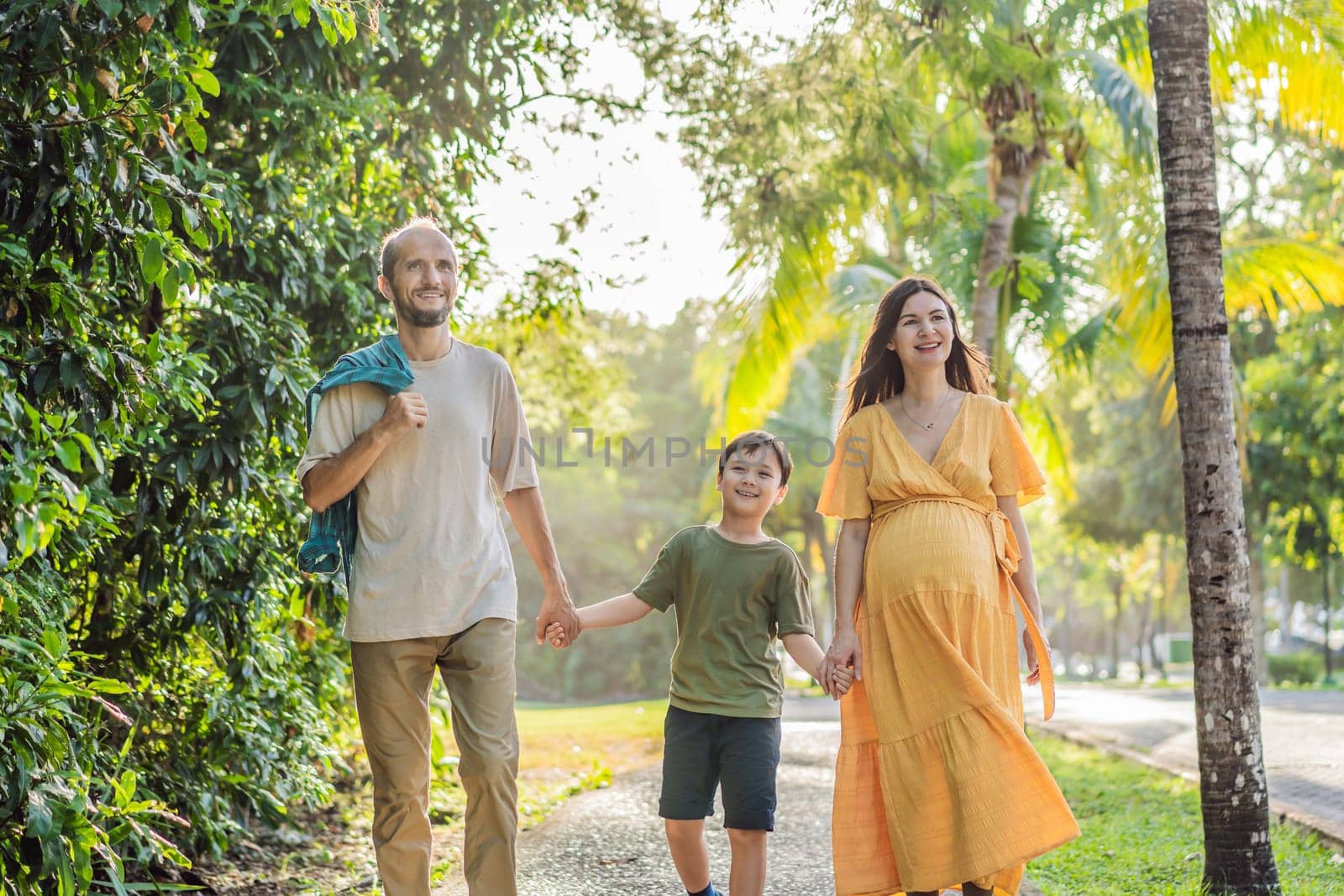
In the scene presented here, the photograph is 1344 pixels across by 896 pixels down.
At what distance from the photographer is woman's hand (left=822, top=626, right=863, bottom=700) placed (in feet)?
14.5

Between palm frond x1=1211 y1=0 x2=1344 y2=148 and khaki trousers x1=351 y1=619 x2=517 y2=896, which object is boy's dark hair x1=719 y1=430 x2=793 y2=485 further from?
palm frond x1=1211 y1=0 x2=1344 y2=148

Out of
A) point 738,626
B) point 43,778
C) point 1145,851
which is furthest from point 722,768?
point 1145,851

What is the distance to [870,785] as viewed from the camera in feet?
14.5

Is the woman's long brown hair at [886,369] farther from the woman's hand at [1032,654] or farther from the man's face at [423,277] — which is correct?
the man's face at [423,277]

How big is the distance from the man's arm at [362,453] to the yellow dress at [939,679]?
148cm

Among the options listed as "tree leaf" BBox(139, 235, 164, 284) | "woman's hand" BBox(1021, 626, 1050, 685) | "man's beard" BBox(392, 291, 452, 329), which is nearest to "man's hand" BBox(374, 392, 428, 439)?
"man's beard" BBox(392, 291, 452, 329)

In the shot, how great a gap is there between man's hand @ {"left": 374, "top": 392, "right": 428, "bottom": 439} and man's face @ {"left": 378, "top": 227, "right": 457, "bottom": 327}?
343 millimetres

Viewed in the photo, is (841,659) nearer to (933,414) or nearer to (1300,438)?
(933,414)

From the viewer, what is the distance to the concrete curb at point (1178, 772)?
22.2 feet

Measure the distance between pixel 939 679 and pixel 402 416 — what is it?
198 cm

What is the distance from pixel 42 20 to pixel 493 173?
4.51m

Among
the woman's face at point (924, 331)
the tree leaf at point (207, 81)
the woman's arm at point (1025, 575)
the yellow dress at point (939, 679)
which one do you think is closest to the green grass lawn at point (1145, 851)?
the woman's arm at point (1025, 575)

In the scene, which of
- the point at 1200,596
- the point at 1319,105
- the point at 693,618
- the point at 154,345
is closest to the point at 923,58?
the point at 1319,105

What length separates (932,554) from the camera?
433 centimetres
